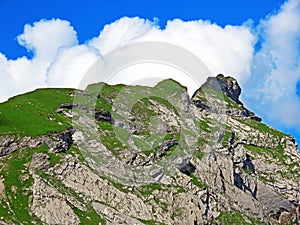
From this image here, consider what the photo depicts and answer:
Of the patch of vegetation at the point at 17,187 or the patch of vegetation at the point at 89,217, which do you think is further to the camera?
the patch of vegetation at the point at 89,217

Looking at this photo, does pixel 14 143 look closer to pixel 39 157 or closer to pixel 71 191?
pixel 39 157

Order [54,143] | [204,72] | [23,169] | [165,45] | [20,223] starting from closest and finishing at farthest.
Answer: [165,45] < [204,72] < [20,223] < [23,169] < [54,143]

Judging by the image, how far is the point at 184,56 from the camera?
133500 millimetres

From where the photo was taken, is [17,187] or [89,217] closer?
[89,217]

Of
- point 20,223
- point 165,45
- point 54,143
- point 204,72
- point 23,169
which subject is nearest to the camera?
point 165,45

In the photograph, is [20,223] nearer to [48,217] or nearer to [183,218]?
[48,217]

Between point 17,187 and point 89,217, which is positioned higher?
point 89,217

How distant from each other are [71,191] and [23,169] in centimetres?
1722

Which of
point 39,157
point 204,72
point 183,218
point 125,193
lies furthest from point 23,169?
point 204,72

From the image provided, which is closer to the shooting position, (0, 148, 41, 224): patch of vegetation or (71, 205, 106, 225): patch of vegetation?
(0, 148, 41, 224): patch of vegetation

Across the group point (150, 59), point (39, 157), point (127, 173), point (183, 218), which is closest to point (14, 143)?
point (39, 157)

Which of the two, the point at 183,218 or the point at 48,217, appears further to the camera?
the point at 183,218

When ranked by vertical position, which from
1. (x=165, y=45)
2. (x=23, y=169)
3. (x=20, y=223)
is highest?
(x=165, y=45)

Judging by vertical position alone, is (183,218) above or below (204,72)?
below
